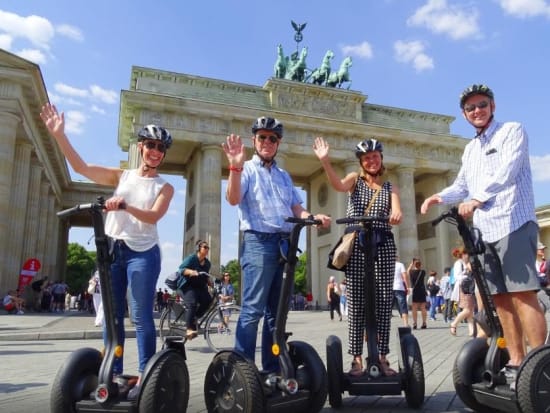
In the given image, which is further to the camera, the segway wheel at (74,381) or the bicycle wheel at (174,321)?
the bicycle wheel at (174,321)

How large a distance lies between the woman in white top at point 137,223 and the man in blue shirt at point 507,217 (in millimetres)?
2234

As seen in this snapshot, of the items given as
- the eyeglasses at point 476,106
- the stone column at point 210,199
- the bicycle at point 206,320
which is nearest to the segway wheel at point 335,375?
the eyeglasses at point 476,106

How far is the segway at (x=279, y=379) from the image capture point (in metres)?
3.08

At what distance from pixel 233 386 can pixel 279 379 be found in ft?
1.14

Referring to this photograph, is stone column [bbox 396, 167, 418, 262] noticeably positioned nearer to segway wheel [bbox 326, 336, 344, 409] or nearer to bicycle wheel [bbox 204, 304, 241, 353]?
bicycle wheel [bbox 204, 304, 241, 353]

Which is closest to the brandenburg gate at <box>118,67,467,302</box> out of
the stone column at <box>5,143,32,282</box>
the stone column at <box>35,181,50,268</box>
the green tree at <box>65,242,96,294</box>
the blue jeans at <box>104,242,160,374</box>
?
the stone column at <box>5,143,32,282</box>

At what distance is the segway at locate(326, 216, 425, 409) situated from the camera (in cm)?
374

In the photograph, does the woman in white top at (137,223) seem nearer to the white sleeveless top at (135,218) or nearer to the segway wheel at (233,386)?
the white sleeveless top at (135,218)

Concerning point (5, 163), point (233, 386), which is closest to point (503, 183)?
point (233, 386)

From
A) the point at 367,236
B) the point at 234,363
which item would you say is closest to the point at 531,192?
the point at 367,236

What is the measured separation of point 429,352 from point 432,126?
35.2 m

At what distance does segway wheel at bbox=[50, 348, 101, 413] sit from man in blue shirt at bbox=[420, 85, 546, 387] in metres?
2.74

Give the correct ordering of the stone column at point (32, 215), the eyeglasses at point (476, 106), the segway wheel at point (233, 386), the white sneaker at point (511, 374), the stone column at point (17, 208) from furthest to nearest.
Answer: the stone column at point (32, 215) < the stone column at point (17, 208) < the eyeglasses at point (476, 106) < the white sneaker at point (511, 374) < the segway wheel at point (233, 386)

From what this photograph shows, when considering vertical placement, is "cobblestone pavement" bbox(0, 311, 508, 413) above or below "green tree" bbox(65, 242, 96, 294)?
below
